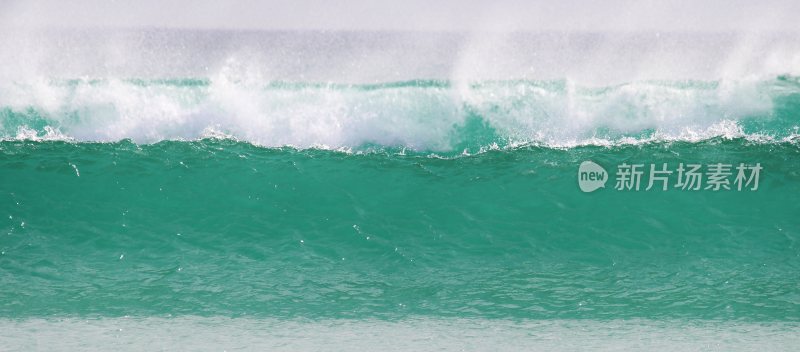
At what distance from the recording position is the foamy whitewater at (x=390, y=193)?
5914mm

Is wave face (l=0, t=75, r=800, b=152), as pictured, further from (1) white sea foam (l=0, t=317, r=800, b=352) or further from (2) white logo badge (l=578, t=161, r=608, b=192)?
(1) white sea foam (l=0, t=317, r=800, b=352)

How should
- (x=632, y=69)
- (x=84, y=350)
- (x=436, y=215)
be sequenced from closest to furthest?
(x=84, y=350) → (x=436, y=215) → (x=632, y=69)

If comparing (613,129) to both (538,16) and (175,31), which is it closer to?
(538,16)

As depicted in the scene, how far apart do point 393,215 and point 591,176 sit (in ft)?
6.38

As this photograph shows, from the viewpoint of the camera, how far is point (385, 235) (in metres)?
7.50

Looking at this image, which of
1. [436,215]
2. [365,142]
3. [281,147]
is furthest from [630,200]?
[281,147]

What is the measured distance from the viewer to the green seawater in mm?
6203

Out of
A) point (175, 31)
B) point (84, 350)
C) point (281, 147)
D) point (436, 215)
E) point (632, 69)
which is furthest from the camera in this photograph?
point (175, 31)

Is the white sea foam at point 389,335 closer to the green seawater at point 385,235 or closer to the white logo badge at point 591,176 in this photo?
the green seawater at point 385,235

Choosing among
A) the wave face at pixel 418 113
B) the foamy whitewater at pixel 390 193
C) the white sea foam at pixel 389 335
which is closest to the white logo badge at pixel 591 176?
the foamy whitewater at pixel 390 193

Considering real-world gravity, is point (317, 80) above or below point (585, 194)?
A: above

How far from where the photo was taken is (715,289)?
6371mm

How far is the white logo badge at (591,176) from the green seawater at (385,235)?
3.2 inches

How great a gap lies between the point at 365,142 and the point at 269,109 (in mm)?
1089
